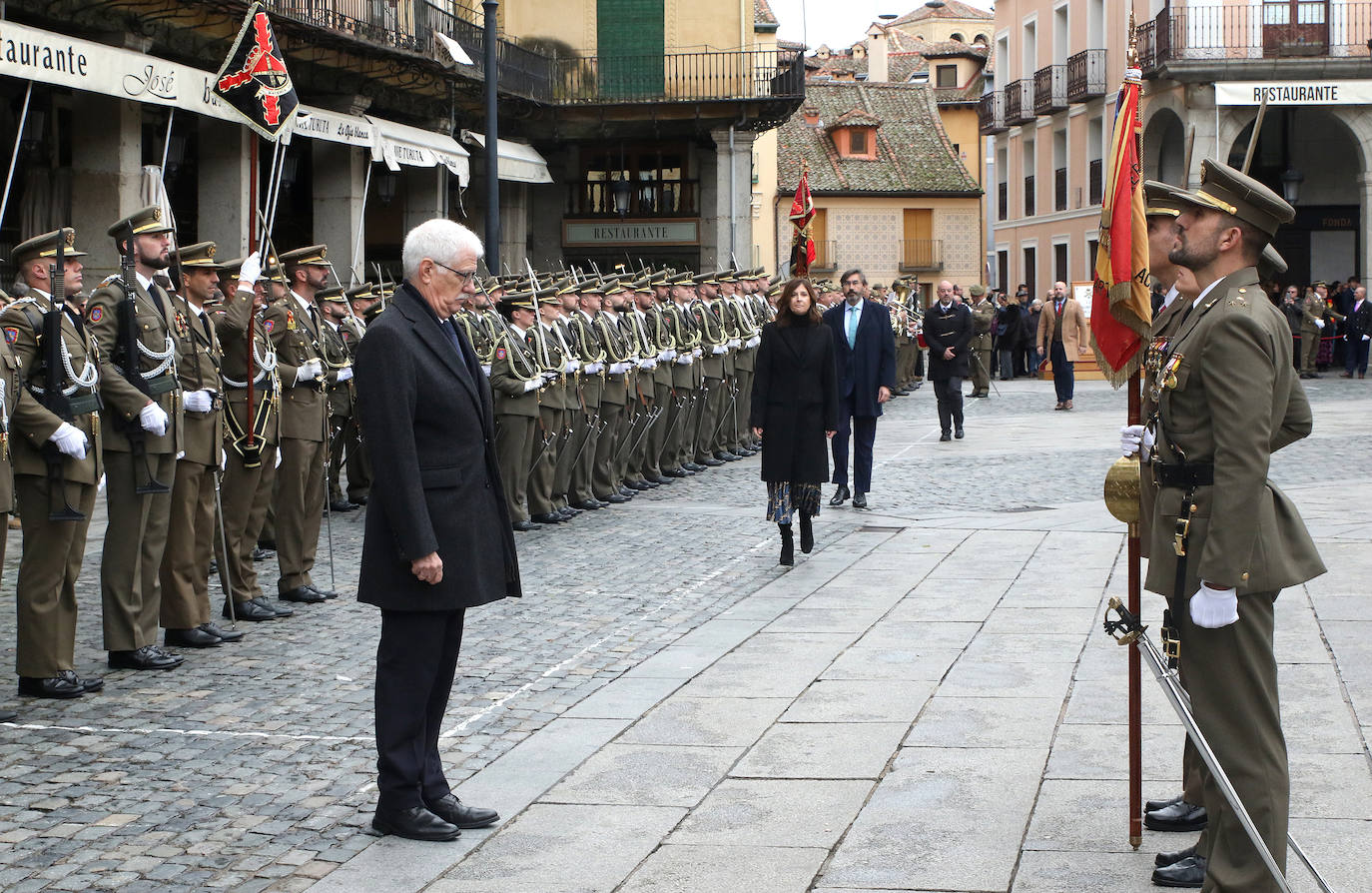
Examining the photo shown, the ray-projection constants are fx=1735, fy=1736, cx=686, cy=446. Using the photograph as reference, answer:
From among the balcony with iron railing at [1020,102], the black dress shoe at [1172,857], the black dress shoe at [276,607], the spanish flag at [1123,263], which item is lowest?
the black dress shoe at [1172,857]

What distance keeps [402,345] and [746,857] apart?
1885mm

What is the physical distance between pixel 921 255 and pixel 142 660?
186 ft

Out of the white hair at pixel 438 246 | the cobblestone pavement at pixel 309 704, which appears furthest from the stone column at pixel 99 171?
the white hair at pixel 438 246

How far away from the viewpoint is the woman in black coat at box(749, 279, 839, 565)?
37.1 ft

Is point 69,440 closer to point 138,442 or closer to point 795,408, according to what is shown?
point 138,442

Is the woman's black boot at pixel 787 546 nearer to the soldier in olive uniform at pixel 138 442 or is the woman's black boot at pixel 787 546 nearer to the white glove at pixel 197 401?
the white glove at pixel 197 401

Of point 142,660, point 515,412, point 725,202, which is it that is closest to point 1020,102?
point 725,202

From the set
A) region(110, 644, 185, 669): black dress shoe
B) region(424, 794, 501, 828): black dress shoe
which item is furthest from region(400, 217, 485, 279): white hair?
region(110, 644, 185, 669): black dress shoe

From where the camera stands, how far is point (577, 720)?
699 centimetres

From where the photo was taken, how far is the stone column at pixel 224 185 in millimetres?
21219

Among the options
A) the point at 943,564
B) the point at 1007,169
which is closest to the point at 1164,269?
the point at 943,564

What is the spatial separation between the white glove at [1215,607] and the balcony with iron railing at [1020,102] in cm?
4362

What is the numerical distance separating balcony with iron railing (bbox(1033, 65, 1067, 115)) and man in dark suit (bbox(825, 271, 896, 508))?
100ft

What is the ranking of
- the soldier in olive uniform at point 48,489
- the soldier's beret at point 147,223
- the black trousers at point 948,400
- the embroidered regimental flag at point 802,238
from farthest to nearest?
1. the embroidered regimental flag at point 802,238
2. the black trousers at point 948,400
3. the soldier's beret at point 147,223
4. the soldier in olive uniform at point 48,489
